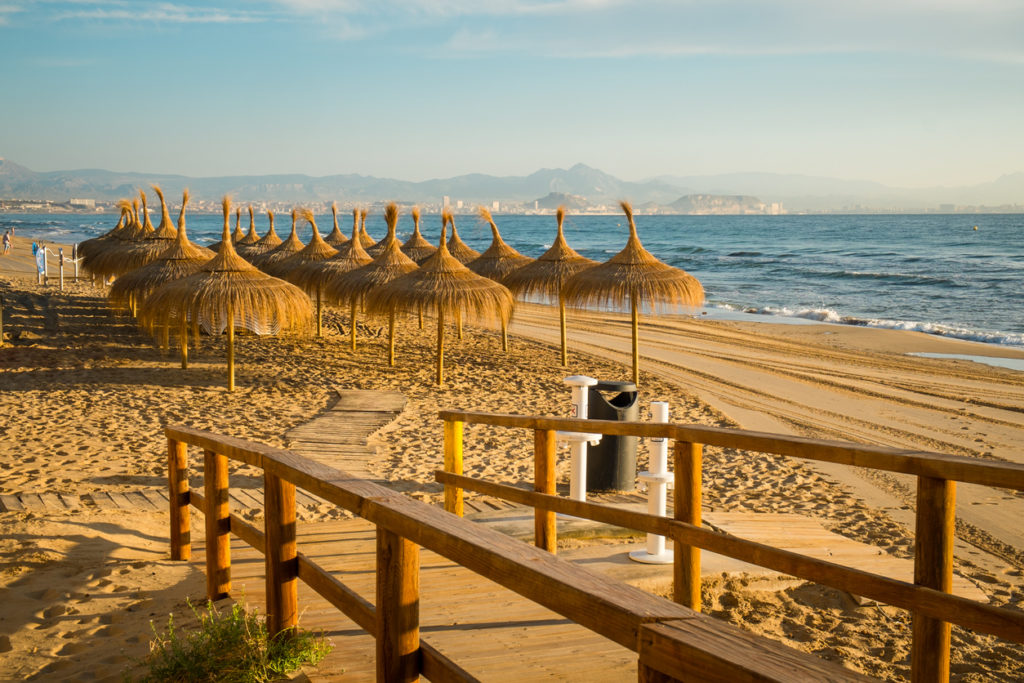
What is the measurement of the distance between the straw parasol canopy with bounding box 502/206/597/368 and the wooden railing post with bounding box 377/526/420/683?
1152cm

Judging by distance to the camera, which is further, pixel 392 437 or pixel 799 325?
pixel 799 325

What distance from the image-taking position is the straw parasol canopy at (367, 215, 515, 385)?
1171 centimetres

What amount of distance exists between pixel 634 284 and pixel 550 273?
2.37 meters

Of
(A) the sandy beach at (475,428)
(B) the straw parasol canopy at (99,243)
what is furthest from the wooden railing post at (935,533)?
(B) the straw parasol canopy at (99,243)

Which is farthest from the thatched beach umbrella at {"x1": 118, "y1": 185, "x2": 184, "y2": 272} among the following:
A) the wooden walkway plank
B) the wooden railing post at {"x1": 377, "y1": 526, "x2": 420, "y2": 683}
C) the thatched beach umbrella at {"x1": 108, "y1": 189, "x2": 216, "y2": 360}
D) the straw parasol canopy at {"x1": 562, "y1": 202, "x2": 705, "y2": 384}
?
the wooden railing post at {"x1": 377, "y1": 526, "x2": 420, "y2": 683}

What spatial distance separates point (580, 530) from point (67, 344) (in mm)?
11683

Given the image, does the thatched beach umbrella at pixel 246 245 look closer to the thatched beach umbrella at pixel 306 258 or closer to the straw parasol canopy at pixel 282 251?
the straw parasol canopy at pixel 282 251

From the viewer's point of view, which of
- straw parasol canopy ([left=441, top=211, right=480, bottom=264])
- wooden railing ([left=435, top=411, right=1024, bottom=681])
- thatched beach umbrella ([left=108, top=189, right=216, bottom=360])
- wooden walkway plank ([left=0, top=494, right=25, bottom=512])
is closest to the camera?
wooden railing ([left=435, top=411, right=1024, bottom=681])

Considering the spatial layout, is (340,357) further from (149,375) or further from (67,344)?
(67,344)

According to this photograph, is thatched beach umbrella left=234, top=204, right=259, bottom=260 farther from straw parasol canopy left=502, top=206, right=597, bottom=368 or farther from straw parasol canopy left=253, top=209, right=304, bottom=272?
straw parasol canopy left=502, top=206, right=597, bottom=368

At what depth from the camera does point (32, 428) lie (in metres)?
8.27

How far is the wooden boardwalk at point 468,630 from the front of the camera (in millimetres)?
2820

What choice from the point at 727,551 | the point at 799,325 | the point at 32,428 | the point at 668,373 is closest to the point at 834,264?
the point at 799,325

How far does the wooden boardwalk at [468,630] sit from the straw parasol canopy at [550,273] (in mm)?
9756
